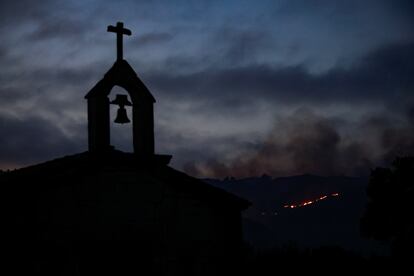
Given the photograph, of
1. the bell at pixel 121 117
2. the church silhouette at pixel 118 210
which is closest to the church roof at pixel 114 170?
the church silhouette at pixel 118 210

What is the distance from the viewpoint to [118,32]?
12.9m

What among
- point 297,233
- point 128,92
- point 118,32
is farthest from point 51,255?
point 297,233

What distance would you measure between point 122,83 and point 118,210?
9.49ft

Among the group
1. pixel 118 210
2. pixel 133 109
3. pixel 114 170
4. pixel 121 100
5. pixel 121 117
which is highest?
pixel 121 100

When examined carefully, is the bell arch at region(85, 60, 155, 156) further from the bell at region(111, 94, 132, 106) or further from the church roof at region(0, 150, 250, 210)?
the church roof at region(0, 150, 250, 210)

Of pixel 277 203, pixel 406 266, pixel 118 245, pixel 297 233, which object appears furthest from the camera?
pixel 277 203

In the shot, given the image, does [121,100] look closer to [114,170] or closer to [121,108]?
[121,108]

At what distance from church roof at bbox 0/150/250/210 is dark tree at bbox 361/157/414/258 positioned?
776 inches

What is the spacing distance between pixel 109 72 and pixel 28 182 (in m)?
3.05

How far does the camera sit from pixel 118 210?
11898 mm

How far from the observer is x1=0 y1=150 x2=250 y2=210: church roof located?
36.7 ft

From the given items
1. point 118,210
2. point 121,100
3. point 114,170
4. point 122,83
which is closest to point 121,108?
point 121,100

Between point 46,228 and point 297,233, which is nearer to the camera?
point 46,228

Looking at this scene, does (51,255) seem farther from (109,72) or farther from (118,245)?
(109,72)
